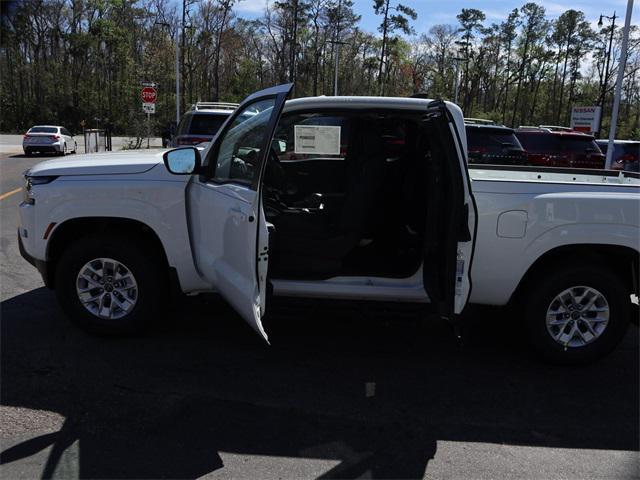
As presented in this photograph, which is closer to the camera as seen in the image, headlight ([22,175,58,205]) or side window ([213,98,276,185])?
side window ([213,98,276,185])

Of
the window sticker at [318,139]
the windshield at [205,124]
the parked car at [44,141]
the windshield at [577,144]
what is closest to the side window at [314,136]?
the window sticker at [318,139]

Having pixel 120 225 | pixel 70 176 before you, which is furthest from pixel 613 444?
pixel 70 176

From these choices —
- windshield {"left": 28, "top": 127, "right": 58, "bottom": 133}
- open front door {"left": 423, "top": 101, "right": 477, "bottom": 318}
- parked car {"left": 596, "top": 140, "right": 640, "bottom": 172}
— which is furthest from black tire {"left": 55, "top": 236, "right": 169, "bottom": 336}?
windshield {"left": 28, "top": 127, "right": 58, "bottom": 133}

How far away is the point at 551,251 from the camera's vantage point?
13.3 feet

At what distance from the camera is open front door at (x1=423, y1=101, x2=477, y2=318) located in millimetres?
3488

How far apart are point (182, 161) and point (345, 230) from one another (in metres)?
1.33

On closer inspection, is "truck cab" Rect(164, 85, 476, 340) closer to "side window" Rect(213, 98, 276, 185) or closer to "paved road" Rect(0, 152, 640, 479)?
"side window" Rect(213, 98, 276, 185)

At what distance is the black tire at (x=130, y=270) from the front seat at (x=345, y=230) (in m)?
0.99

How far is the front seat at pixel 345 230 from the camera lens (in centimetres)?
422

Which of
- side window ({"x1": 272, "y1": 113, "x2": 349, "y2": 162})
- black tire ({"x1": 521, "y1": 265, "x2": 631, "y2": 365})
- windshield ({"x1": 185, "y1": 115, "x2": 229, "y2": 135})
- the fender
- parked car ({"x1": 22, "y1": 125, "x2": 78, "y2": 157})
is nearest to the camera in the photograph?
black tire ({"x1": 521, "y1": 265, "x2": 631, "y2": 365})

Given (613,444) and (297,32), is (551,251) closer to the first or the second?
(613,444)

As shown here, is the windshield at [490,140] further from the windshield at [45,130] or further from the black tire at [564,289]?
the windshield at [45,130]

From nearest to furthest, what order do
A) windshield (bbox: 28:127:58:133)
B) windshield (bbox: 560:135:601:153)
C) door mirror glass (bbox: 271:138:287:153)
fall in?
door mirror glass (bbox: 271:138:287:153) < windshield (bbox: 560:135:601:153) < windshield (bbox: 28:127:58:133)

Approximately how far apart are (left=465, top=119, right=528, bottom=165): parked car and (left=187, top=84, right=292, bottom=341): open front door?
9.04 m
